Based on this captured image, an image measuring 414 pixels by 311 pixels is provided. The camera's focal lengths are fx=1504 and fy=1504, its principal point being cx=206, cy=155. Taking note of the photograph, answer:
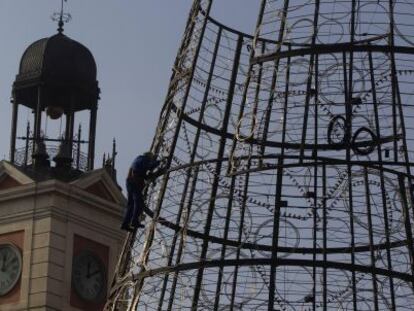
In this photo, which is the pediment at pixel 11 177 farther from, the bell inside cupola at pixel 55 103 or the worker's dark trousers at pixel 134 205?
the worker's dark trousers at pixel 134 205

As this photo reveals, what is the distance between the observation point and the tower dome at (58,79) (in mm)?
55906

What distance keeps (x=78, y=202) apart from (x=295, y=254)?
3585cm

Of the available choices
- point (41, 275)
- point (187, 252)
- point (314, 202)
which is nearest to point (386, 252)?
point (314, 202)

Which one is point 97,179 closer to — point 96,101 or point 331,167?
point 96,101

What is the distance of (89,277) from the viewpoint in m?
56.2

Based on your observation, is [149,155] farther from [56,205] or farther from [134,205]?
[56,205]

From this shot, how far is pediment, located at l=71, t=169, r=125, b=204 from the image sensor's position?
55.8 meters

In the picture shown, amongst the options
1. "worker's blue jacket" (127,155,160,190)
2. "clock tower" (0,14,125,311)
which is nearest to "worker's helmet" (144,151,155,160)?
"worker's blue jacket" (127,155,160,190)

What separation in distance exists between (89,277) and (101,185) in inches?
137

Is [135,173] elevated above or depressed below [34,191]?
below

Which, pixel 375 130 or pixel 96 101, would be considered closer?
pixel 375 130

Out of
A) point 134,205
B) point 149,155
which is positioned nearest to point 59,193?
point 134,205

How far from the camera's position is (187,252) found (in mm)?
21609

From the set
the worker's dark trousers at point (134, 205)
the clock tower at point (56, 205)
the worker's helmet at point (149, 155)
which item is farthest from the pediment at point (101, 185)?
the worker's helmet at point (149, 155)
